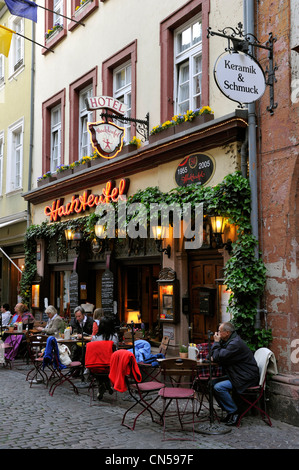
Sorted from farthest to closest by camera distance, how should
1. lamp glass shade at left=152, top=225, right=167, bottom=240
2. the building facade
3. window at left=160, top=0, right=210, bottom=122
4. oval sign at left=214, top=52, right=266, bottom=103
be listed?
the building facade < lamp glass shade at left=152, top=225, right=167, bottom=240 < window at left=160, top=0, right=210, bottom=122 < oval sign at left=214, top=52, right=266, bottom=103

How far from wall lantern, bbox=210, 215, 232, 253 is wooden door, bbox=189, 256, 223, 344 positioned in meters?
0.75

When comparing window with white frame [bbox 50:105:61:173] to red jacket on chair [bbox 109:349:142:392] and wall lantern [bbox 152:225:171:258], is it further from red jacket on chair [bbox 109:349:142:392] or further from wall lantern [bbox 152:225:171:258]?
red jacket on chair [bbox 109:349:142:392]

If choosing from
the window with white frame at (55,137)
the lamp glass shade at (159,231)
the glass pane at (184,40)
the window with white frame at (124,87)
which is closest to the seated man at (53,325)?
the lamp glass shade at (159,231)

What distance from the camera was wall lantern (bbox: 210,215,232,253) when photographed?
341 inches

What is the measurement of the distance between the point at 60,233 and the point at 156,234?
535cm

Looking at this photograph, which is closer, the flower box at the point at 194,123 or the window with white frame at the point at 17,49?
the flower box at the point at 194,123

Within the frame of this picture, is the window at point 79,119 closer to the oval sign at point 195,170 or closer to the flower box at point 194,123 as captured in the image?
the flower box at point 194,123

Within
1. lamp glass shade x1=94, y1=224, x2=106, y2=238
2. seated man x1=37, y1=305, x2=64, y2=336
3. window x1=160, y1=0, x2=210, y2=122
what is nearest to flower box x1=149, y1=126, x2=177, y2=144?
window x1=160, y1=0, x2=210, y2=122

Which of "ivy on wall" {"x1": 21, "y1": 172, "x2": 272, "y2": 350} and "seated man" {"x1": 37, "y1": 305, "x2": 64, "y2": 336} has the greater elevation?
"ivy on wall" {"x1": 21, "y1": 172, "x2": 272, "y2": 350}

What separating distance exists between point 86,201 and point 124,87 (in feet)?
9.89

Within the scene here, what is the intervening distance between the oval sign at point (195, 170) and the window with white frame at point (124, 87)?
2.79 meters

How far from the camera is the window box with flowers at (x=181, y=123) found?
9367 millimetres

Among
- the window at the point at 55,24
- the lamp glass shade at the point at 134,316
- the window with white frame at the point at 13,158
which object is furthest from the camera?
the window with white frame at the point at 13,158

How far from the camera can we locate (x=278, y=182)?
7.88 metres
